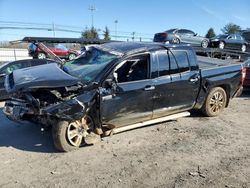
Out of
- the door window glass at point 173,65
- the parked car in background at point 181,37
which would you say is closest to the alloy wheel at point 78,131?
the door window glass at point 173,65

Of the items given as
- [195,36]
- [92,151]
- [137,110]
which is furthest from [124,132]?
[195,36]

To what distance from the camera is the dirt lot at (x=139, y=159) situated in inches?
175

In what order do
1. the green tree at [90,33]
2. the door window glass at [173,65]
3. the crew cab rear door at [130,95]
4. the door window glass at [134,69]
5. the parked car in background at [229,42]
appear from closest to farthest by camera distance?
the crew cab rear door at [130,95], the door window glass at [134,69], the door window glass at [173,65], the parked car in background at [229,42], the green tree at [90,33]

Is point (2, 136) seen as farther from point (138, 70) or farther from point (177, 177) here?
→ point (177, 177)

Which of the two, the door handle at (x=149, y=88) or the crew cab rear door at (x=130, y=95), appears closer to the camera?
the crew cab rear door at (x=130, y=95)

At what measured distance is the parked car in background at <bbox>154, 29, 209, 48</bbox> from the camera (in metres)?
17.1

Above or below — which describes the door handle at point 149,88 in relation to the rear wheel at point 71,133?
above

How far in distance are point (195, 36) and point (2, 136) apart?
48.3ft

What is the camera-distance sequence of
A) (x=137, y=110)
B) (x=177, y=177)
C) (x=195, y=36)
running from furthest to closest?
(x=195, y=36) < (x=137, y=110) < (x=177, y=177)

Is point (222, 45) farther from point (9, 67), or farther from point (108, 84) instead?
point (108, 84)

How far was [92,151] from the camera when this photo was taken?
5.50m

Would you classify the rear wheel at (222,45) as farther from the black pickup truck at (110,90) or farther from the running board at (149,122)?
the running board at (149,122)

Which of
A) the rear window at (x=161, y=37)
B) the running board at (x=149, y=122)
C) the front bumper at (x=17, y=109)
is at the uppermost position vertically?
the rear window at (x=161, y=37)

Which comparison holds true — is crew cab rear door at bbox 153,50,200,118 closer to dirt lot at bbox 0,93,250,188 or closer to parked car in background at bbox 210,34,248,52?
dirt lot at bbox 0,93,250,188
